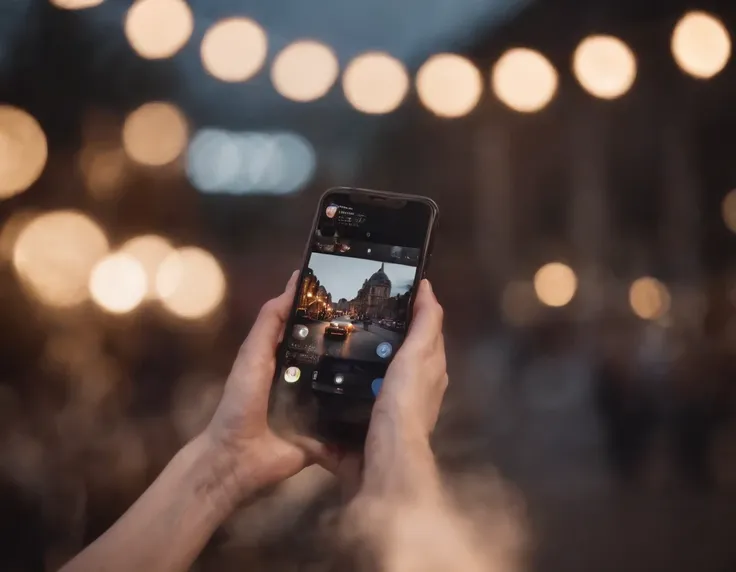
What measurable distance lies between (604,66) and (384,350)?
10.2 inches

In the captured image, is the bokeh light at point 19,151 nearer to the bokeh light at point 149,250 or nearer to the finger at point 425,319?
the bokeh light at point 149,250

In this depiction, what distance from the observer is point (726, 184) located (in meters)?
0.42

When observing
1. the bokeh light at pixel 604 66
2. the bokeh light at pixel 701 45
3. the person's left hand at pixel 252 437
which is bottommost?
the person's left hand at pixel 252 437

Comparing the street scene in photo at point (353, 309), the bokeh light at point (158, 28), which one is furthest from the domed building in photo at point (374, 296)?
the bokeh light at point (158, 28)

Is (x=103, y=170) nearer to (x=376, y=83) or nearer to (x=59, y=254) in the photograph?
(x=59, y=254)

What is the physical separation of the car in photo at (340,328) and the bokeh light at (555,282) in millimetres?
133

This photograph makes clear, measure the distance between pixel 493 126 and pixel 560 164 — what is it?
5cm

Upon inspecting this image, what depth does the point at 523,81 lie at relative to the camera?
0.43 meters

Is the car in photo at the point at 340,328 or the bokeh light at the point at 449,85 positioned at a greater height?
the bokeh light at the point at 449,85

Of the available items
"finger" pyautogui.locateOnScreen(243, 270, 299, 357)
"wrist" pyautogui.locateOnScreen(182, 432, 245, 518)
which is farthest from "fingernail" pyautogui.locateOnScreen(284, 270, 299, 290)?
"wrist" pyautogui.locateOnScreen(182, 432, 245, 518)

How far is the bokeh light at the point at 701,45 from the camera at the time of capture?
435 millimetres

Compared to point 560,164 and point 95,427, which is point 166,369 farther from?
point 560,164

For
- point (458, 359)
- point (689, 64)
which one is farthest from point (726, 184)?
point (458, 359)

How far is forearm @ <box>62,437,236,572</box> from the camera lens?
13.5 inches
